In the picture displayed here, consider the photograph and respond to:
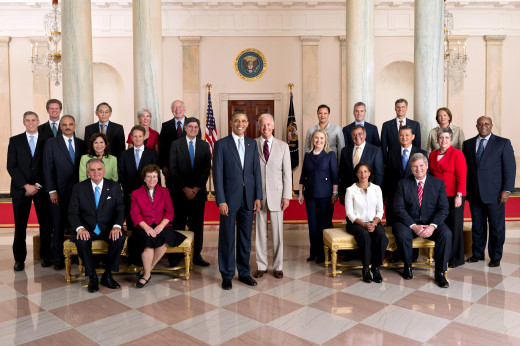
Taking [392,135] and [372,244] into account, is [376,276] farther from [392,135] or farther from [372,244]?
[392,135]

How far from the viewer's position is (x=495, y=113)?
1396 centimetres

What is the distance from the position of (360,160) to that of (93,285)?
3.57 m

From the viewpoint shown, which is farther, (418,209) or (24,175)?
(24,175)

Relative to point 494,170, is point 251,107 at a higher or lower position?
higher

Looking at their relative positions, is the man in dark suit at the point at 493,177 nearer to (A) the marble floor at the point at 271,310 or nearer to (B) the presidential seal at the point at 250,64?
(A) the marble floor at the point at 271,310

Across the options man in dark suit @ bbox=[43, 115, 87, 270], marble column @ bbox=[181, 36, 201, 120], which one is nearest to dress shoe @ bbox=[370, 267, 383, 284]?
man in dark suit @ bbox=[43, 115, 87, 270]

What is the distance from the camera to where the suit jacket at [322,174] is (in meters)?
6.05

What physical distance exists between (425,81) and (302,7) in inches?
286

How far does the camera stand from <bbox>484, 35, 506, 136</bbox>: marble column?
1383cm

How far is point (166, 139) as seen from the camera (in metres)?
6.66

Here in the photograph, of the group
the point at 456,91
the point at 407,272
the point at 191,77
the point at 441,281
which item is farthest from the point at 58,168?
the point at 456,91

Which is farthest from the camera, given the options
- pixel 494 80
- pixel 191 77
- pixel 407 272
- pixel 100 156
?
pixel 494 80

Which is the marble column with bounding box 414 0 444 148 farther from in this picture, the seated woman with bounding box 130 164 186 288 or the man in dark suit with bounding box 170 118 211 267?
the seated woman with bounding box 130 164 186 288

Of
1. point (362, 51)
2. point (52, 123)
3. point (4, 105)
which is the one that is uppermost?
point (362, 51)
